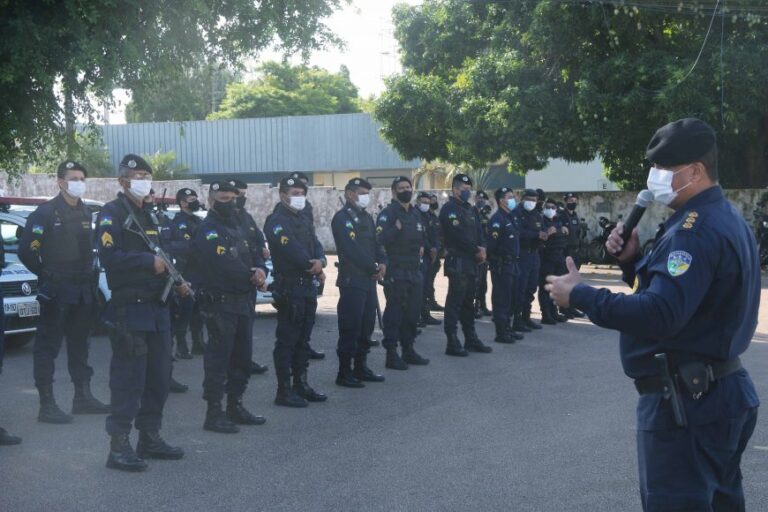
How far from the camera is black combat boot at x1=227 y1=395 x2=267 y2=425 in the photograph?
7.39 metres

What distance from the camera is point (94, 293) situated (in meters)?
7.80

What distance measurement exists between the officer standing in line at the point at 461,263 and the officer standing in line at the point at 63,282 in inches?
178

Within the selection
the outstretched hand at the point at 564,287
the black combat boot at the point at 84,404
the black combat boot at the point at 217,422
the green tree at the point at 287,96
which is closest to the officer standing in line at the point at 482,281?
the black combat boot at the point at 217,422

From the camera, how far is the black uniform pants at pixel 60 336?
297 inches

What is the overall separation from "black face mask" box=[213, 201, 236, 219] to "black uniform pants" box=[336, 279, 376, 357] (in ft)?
6.61

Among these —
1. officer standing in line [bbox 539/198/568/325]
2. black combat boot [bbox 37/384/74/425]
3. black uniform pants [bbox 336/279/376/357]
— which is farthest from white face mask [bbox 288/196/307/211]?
officer standing in line [bbox 539/198/568/325]

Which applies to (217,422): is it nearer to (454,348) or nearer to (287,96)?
(454,348)

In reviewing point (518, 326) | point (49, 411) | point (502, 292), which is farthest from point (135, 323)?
point (518, 326)

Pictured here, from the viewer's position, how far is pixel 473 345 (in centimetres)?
1114

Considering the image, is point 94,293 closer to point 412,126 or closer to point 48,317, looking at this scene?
point 48,317

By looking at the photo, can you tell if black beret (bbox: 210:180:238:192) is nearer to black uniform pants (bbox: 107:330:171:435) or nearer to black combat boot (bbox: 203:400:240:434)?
black uniform pants (bbox: 107:330:171:435)

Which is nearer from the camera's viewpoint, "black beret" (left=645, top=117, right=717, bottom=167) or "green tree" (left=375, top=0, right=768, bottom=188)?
"black beret" (left=645, top=117, right=717, bottom=167)

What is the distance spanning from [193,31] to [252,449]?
268 inches

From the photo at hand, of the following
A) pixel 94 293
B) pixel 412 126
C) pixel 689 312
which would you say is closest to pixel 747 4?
pixel 412 126
